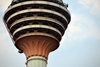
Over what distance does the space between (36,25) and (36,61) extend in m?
9.25

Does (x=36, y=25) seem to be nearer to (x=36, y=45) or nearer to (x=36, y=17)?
(x=36, y=17)

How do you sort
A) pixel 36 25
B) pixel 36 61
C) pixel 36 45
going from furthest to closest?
1. pixel 36 45
2. pixel 36 25
3. pixel 36 61

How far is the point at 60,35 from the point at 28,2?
41.2ft

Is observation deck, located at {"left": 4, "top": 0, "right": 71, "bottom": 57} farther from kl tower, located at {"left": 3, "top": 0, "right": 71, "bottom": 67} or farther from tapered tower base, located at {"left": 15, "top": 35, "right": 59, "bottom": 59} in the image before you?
tapered tower base, located at {"left": 15, "top": 35, "right": 59, "bottom": 59}

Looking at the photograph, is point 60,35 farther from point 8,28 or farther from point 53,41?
point 8,28

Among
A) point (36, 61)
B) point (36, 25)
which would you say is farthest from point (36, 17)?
point (36, 61)

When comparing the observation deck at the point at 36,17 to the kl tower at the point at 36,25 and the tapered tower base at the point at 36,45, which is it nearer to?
the kl tower at the point at 36,25

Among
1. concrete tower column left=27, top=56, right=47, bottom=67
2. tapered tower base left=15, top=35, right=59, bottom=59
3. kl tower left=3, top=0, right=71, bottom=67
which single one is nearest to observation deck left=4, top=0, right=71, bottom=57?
kl tower left=3, top=0, right=71, bottom=67

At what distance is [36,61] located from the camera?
2879 inches

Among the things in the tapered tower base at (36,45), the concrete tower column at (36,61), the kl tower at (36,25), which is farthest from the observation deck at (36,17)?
the concrete tower column at (36,61)

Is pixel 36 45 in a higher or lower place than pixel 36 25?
lower

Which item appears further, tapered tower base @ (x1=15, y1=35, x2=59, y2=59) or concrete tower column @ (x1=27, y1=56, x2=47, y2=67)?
tapered tower base @ (x1=15, y1=35, x2=59, y2=59)

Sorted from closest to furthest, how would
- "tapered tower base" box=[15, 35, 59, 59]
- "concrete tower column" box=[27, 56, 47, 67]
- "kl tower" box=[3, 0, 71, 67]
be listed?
"concrete tower column" box=[27, 56, 47, 67] < "kl tower" box=[3, 0, 71, 67] < "tapered tower base" box=[15, 35, 59, 59]

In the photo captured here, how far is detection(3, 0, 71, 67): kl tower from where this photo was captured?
73.9 metres
